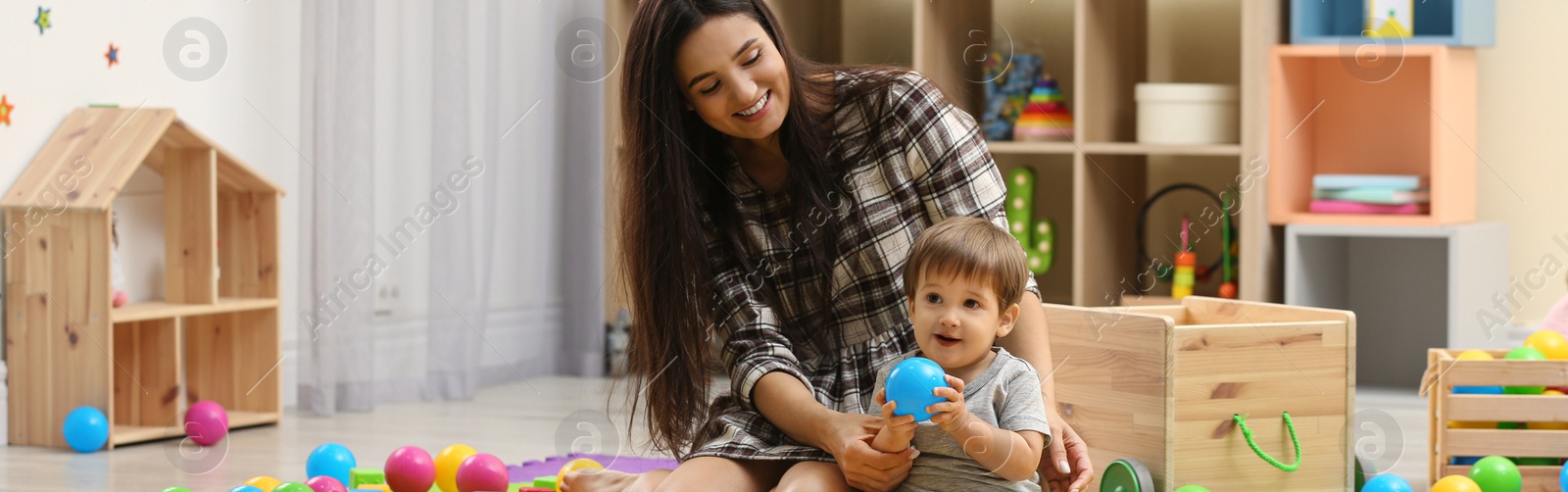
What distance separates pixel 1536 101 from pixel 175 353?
104 inches

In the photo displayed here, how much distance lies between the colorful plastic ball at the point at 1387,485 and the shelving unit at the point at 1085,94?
1149 mm

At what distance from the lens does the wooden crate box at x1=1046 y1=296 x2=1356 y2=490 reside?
189 centimetres

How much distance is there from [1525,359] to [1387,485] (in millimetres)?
336

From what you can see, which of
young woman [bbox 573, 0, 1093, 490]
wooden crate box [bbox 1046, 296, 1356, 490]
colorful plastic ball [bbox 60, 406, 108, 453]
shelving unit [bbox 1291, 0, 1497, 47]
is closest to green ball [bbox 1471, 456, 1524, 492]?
wooden crate box [bbox 1046, 296, 1356, 490]

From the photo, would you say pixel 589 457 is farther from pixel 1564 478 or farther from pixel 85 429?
pixel 1564 478

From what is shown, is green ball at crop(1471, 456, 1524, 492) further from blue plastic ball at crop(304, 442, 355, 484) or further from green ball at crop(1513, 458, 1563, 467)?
blue plastic ball at crop(304, 442, 355, 484)

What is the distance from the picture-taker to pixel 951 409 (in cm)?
131

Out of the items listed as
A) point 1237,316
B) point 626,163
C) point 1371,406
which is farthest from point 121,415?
point 1371,406

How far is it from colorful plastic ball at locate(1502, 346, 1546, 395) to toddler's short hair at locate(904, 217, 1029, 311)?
93cm

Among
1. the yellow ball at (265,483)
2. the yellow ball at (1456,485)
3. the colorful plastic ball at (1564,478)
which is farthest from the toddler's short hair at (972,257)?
the yellow ball at (265,483)

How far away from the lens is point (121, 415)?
2.61 m

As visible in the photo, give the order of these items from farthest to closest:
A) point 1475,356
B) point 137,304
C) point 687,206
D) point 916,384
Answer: point 137,304
point 1475,356
point 687,206
point 916,384

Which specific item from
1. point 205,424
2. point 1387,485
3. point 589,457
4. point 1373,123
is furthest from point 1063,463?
point 1373,123

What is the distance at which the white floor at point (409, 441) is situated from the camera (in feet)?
7.23
